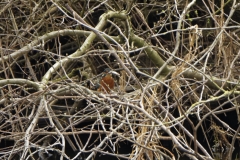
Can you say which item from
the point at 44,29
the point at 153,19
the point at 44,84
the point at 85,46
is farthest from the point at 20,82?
the point at 153,19

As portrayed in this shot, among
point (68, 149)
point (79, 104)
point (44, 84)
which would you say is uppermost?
point (44, 84)

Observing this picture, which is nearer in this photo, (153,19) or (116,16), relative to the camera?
(116,16)

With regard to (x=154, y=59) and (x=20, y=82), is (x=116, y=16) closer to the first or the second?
(x=154, y=59)

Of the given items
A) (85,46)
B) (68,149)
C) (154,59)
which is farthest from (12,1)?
(68,149)

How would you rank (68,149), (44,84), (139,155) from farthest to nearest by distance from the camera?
(68,149), (44,84), (139,155)

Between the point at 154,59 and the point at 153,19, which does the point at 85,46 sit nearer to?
the point at 154,59

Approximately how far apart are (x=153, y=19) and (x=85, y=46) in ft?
8.94

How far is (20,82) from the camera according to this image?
546 cm

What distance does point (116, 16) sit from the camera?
589 cm

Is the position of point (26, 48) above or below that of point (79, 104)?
above

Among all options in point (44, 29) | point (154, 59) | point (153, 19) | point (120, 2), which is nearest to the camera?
point (154, 59)

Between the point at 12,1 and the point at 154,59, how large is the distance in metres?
1.74

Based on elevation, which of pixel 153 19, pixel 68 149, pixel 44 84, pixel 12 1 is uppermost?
pixel 12 1

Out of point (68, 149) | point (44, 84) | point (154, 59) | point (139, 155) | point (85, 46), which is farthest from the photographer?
point (68, 149)
